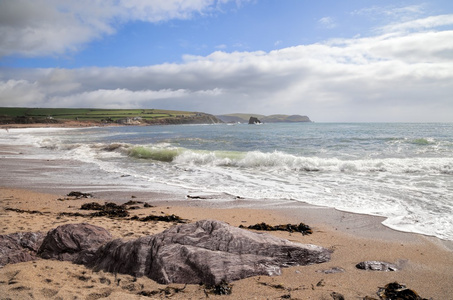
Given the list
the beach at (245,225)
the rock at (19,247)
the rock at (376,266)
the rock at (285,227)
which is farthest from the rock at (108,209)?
the rock at (376,266)

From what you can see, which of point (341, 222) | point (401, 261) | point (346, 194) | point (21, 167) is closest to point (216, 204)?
point (341, 222)

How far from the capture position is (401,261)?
4.49 meters

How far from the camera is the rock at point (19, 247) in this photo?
4.09m

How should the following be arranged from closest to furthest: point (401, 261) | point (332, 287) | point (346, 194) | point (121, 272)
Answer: point (332, 287) → point (121, 272) → point (401, 261) → point (346, 194)

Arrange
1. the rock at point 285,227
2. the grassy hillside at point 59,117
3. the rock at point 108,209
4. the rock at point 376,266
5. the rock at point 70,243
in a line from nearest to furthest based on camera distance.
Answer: the rock at point 376,266 → the rock at point 70,243 → the rock at point 285,227 → the rock at point 108,209 → the grassy hillside at point 59,117

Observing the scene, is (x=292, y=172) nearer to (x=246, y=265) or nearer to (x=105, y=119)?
(x=246, y=265)

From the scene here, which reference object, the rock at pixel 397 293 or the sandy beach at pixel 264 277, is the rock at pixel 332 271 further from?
the rock at pixel 397 293

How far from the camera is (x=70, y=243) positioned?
14.4ft

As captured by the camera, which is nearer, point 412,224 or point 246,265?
point 246,265

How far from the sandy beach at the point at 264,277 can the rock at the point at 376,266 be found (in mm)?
98

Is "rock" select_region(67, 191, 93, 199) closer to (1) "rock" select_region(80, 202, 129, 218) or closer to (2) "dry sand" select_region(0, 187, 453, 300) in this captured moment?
(1) "rock" select_region(80, 202, 129, 218)

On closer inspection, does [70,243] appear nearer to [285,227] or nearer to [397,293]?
[285,227]

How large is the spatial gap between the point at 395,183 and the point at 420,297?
8.57 metres

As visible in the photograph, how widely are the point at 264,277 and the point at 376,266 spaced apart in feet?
6.03
